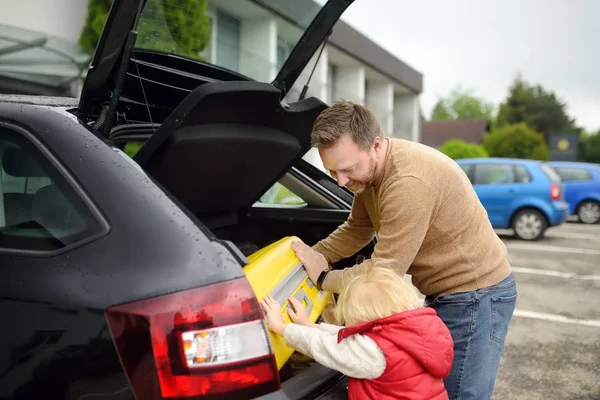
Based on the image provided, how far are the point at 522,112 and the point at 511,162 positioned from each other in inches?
2309

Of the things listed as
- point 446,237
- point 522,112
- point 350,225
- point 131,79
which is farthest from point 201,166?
point 522,112

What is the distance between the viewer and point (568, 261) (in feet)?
28.0

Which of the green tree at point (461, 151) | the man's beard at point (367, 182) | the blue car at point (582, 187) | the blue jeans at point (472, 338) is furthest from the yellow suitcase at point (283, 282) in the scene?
the green tree at point (461, 151)

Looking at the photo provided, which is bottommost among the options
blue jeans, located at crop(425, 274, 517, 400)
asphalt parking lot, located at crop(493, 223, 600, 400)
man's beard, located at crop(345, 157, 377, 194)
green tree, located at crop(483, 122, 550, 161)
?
asphalt parking lot, located at crop(493, 223, 600, 400)

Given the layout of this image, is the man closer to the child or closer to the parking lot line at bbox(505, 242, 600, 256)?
the child

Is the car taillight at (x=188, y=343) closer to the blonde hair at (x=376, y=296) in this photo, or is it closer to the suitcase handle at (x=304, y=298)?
the blonde hair at (x=376, y=296)

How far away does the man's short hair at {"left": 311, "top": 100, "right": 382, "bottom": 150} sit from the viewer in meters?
1.89

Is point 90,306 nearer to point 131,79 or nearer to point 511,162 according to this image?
point 131,79

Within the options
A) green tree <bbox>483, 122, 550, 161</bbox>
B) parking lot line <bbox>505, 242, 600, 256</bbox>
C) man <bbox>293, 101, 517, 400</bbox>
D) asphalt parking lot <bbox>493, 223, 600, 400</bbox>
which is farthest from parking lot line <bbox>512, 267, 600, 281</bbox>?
green tree <bbox>483, 122, 550, 161</bbox>

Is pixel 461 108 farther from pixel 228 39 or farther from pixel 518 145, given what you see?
pixel 228 39

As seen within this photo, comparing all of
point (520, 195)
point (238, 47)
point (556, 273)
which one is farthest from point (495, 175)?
point (238, 47)

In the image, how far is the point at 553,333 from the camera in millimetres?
4785

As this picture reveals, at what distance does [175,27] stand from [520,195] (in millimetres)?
9673

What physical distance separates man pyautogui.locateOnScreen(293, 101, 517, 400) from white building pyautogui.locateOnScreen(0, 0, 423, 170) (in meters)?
0.62
